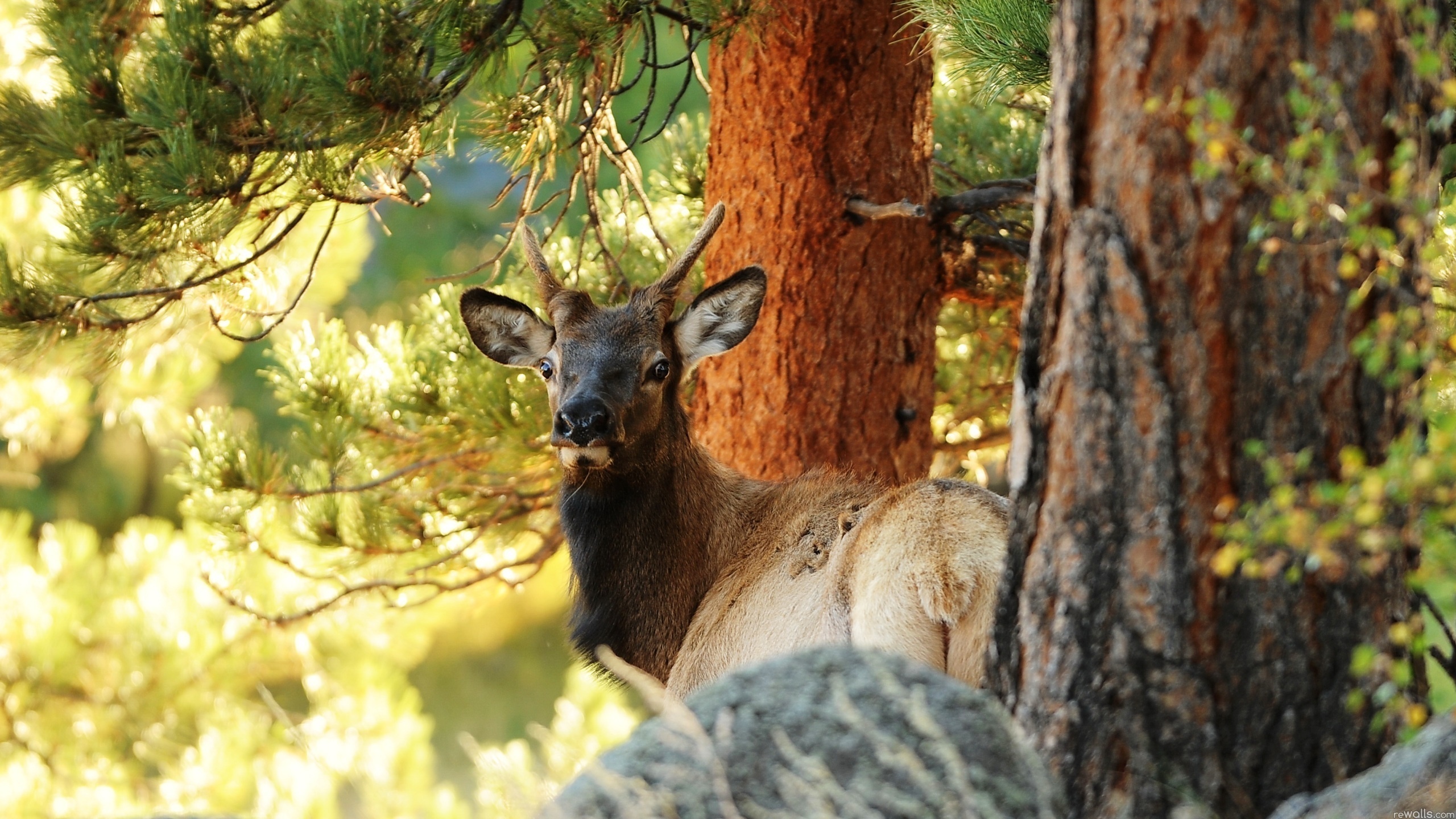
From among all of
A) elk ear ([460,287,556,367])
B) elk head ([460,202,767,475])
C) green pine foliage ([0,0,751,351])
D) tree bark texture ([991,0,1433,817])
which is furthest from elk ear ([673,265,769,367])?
tree bark texture ([991,0,1433,817])

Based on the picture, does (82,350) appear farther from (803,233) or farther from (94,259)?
(803,233)

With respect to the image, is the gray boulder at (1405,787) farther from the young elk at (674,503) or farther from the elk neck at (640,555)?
A: the elk neck at (640,555)

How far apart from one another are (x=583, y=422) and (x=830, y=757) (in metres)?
1.85

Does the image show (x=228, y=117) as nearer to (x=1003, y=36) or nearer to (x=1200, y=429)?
(x=1003, y=36)

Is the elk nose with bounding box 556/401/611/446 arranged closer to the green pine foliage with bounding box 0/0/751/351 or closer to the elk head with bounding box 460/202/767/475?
the elk head with bounding box 460/202/767/475

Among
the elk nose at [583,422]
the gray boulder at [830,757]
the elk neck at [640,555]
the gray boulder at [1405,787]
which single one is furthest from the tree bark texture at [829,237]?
the gray boulder at [1405,787]

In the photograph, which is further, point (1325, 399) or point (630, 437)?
point (630, 437)

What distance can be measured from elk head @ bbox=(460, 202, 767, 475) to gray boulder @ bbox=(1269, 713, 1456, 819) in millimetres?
2385

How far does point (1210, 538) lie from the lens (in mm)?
2512

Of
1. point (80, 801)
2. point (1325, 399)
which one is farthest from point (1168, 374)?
point (80, 801)

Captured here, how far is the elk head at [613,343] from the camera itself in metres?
4.19

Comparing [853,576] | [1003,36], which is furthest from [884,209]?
[853,576]

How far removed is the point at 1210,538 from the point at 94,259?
324 centimetres

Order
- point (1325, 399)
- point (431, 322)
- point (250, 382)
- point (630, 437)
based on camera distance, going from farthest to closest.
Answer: point (250, 382) < point (431, 322) < point (630, 437) < point (1325, 399)
